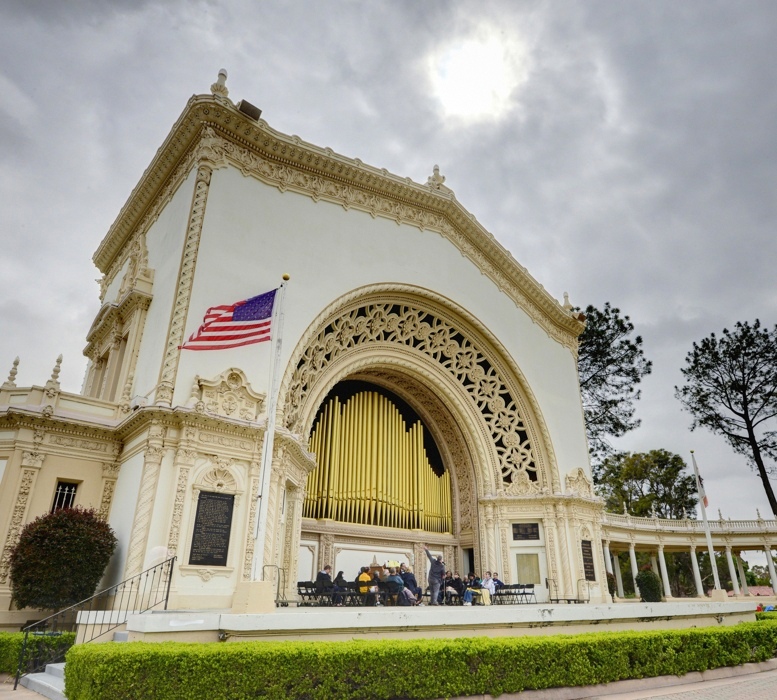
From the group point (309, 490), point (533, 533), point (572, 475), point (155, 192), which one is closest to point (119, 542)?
point (309, 490)

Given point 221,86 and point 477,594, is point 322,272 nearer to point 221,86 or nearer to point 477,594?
point 221,86

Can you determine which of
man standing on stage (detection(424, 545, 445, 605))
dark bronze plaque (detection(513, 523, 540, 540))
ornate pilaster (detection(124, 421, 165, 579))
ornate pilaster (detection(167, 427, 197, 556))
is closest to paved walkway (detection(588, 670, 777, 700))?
man standing on stage (detection(424, 545, 445, 605))

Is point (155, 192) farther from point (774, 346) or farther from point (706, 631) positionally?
point (774, 346)

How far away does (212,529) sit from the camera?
13148 mm

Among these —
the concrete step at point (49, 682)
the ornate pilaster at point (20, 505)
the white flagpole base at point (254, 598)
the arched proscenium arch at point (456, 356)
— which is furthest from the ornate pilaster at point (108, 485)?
the white flagpole base at point (254, 598)

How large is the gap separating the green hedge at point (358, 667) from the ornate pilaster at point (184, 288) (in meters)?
7.50

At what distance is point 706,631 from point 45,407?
1540cm

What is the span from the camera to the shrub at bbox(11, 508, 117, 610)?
12.0 m

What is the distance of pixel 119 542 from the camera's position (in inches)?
533

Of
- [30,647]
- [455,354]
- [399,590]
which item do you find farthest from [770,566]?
[30,647]

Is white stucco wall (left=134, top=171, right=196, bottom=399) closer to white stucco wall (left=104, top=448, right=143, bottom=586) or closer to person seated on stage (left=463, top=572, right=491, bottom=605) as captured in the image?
white stucco wall (left=104, top=448, right=143, bottom=586)

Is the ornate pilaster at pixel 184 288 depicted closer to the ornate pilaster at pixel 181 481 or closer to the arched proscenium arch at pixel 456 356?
the ornate pilaster at pixel 181 481

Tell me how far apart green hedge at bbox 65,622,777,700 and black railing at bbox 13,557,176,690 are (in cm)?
298

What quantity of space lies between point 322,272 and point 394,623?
39.4 ft
